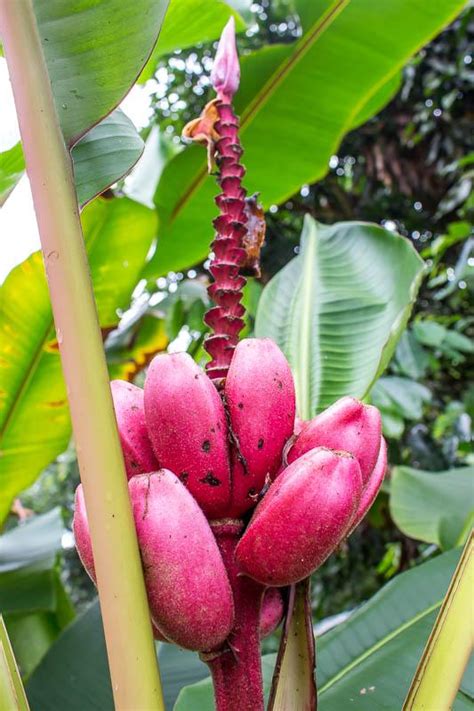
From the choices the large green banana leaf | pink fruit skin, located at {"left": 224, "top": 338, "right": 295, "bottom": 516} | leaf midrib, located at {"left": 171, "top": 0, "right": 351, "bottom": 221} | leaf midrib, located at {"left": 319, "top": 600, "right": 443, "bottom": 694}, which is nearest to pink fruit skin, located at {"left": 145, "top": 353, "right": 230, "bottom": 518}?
pink fruit skin, located at {"left": 224, "top": 338, "right": 295, "bottom": 516}

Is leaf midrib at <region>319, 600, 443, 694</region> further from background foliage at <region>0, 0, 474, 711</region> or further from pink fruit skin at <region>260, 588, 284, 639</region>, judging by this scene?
pink fruit skin at <region>260, 588, 284, 639</region>

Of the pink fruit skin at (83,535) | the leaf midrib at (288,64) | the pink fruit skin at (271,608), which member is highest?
the leaf midrib at (288,64)

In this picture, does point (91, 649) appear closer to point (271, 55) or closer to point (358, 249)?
point (358, 249)

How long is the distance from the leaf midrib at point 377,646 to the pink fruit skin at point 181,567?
12.0 inches

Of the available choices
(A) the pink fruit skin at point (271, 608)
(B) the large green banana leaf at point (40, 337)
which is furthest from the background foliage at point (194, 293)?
(A) the pink fruit skin at point (271, 608)

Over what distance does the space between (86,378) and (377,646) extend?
443 millimetres

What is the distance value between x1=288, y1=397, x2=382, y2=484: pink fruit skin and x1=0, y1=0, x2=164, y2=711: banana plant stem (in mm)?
125

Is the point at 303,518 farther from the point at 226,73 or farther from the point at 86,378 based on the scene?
the point at 226,73

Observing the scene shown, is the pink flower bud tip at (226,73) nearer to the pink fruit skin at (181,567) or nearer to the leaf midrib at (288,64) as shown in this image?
the pink fruit skin at (181,567)

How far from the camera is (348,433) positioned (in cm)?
40

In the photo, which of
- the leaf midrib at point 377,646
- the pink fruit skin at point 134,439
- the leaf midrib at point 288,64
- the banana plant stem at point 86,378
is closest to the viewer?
the banana plant stem at point 86,378

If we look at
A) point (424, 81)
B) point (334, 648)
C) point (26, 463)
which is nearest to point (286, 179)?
point (26, 463)

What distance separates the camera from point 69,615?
1.22m

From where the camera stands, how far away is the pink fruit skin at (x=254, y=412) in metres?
0.39
